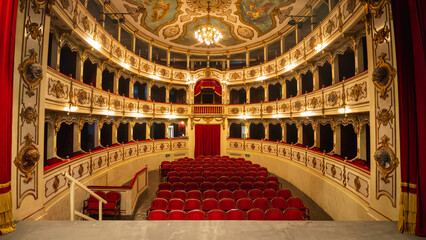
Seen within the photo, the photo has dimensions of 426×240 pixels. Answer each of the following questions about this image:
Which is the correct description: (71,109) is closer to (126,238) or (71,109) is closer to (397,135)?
(126,238)

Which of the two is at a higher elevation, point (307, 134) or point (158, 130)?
point (158, 130)

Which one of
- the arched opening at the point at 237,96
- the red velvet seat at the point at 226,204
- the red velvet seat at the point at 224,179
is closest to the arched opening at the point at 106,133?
the red velvet seat at the point at 224,179

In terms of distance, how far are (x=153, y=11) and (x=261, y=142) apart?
11.6 m

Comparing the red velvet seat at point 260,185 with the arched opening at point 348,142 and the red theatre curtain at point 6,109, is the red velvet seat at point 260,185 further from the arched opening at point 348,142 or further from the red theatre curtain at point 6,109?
the red theatre curtain at point 6,109

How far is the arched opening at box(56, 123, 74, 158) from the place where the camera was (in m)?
8.13

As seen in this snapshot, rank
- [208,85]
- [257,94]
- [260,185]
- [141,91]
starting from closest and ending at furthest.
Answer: [260,185]
[141,91]
[208,85]
[257,94]

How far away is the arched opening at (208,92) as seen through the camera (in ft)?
54.6

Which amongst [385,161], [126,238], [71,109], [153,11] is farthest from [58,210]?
[153,11]

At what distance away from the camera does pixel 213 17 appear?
12.6 metres

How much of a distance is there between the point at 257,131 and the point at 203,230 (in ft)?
48.7

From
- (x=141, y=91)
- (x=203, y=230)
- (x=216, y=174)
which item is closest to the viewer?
(x=203, y=230)

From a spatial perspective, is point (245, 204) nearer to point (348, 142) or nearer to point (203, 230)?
point (203, 230)

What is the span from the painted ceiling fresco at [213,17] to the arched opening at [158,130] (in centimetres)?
722

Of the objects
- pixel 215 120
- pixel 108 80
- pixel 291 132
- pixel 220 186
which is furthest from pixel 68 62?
pixel 291 132
